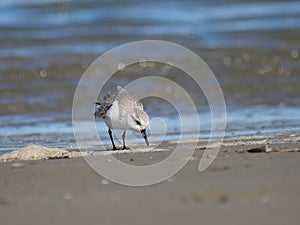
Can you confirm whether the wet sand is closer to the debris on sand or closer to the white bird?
the debris on sand

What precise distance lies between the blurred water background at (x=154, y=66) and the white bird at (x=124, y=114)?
1.13 metres

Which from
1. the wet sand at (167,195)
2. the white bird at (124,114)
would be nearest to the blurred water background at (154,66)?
the white bird at (124,114)

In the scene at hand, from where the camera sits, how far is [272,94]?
1195cm

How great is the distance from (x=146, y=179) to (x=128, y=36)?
39.0ft

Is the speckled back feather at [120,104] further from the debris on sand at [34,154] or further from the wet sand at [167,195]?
the wet sand at [167,195]

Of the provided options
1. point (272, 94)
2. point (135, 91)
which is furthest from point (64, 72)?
point (272, 94)

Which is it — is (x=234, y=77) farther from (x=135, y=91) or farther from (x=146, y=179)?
(x=146, y=179)

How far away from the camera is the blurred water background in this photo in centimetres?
1006

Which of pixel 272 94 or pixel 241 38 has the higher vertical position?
pixel 241 38

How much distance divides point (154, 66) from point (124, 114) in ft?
21.8

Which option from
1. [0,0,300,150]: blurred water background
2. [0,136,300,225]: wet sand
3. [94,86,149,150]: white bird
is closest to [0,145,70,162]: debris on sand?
[0,136,300,225]: wet sand

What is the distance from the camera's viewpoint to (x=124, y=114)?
7.39m

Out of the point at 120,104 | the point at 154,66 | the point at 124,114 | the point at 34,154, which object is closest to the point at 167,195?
the point at 34,154

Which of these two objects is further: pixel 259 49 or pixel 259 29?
pixel 259 29
